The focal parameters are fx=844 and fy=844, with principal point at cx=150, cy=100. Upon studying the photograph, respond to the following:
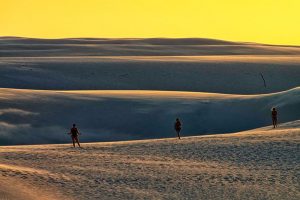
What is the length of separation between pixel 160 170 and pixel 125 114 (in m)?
28.2

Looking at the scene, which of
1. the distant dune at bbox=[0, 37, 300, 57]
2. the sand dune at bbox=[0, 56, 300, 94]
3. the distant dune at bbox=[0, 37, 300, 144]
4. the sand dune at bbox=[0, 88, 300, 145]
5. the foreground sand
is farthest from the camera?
the distant dune at bbox=[0, 37, 300, 57]

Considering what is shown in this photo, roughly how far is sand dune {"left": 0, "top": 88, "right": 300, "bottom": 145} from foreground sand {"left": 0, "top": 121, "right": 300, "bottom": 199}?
16.0m

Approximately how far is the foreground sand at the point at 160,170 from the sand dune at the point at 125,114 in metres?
16.0

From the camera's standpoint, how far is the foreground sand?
23781 mm

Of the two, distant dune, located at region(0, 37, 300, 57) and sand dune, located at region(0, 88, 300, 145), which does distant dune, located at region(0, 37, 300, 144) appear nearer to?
sand dune, located at region(0, 88, 300, 145)

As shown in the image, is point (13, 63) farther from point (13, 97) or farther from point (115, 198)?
point (115, 198)

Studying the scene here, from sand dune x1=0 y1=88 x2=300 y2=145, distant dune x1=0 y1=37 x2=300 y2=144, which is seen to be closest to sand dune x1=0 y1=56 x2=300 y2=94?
distant dune x1=0 y1=37 x2=300 y2=144

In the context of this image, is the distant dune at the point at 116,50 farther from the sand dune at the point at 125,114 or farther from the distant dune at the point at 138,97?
the sand dune at the point at 125,114

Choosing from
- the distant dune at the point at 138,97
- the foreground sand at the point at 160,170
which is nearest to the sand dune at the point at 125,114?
the distant dune at the point at 138,97

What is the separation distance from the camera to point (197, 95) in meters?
62.6

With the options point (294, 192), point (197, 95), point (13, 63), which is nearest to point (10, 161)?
point (294, 192)

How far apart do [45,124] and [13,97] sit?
207 inches

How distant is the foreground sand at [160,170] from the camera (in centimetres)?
2378

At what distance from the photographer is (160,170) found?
27.2m
